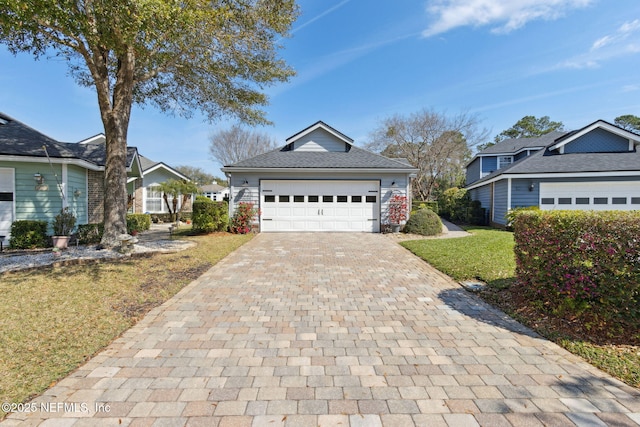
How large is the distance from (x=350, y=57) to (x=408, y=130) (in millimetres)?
13837

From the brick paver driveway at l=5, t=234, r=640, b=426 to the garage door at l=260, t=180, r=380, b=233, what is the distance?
336 inches

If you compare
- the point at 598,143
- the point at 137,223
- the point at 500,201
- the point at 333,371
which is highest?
the point at 598,143

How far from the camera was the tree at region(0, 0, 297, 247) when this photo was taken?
5234 millimetres

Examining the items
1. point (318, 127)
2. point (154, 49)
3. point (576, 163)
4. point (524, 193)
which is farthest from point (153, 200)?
point (576, 163)

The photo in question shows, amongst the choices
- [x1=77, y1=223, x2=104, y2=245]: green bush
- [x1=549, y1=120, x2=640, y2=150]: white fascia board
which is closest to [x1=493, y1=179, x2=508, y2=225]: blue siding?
[x1=549, y1=120, x2=640, y2=150]: white fascia board

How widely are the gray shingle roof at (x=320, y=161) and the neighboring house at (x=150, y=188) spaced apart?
29.4 feet

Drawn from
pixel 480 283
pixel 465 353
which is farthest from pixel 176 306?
pixel 480 283

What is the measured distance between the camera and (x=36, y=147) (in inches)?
371

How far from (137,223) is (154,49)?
25.7 feet

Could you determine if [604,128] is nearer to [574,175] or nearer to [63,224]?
[574,175]

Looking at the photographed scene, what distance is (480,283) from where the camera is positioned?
517 cm

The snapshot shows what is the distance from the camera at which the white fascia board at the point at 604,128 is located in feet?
44.3

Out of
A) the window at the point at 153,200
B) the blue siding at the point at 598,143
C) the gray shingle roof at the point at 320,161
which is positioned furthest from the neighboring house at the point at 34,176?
the blue siding at the point at 598,143

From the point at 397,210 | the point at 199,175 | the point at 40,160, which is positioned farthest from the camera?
the point at 199,175
